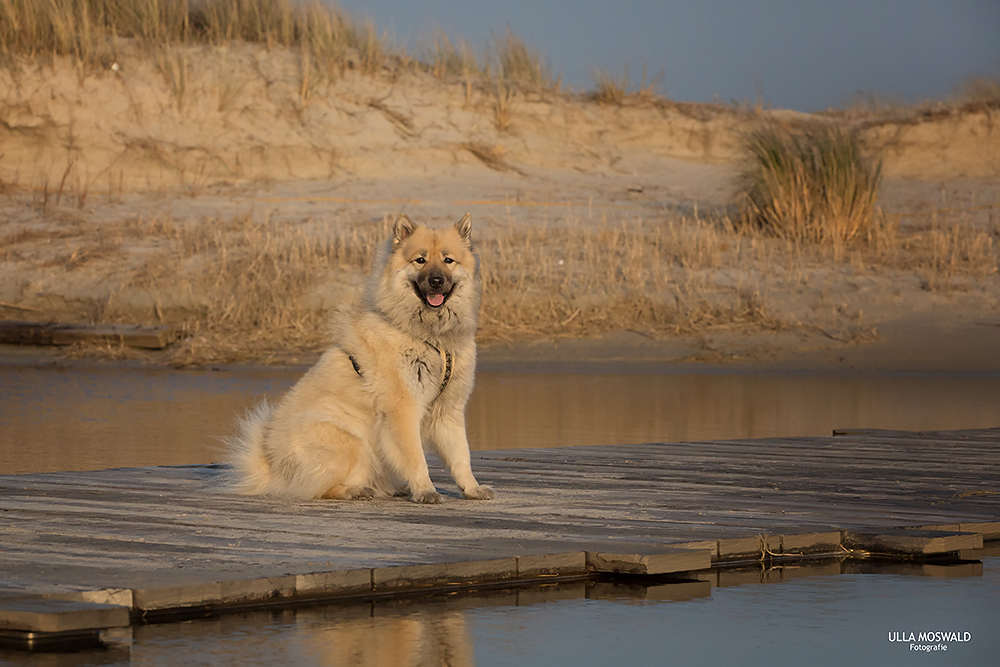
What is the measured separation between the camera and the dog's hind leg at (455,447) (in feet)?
18.0

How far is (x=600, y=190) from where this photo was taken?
21.0 m

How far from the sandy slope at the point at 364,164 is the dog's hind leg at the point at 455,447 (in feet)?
31.9

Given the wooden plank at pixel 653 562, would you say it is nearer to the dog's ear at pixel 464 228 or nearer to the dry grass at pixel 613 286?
the dog's ear at pixel 464 228

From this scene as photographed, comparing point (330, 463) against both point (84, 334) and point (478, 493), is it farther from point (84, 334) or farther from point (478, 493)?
point (84, 334)

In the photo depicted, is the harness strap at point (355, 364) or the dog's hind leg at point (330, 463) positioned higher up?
the harness strap at point (355, 364)

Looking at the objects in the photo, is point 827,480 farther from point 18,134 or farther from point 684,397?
point 18,134

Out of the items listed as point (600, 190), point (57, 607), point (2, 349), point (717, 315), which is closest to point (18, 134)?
point (2, 349)

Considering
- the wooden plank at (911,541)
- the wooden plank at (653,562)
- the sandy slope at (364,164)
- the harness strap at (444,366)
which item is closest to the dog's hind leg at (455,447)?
the harness strap at (444,366)

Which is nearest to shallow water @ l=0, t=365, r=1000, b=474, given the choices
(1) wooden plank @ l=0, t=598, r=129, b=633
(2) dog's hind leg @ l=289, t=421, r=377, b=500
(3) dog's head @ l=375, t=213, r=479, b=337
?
(2) dog's hind leg @ l=289, t=421, r=377, b=500

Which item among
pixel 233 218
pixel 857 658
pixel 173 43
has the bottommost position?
pixel 857 658

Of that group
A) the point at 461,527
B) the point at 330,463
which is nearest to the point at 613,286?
the point at 330,463

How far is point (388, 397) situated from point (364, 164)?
16365 mm

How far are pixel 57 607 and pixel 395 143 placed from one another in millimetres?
18835

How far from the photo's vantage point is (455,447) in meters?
5.53
